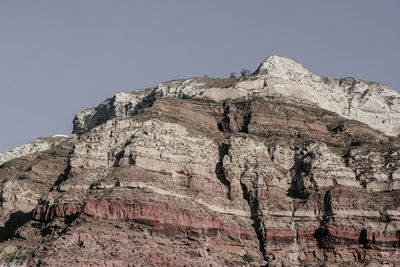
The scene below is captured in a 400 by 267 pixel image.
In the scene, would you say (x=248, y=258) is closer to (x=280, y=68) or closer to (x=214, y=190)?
(x=214, y=190)

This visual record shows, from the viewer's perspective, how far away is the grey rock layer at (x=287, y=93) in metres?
104

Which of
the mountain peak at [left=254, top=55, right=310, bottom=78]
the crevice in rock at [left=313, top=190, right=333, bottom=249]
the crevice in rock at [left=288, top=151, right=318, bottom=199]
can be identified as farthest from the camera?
the mountain peak at [left=254, top=55, right=310, bottom=78]

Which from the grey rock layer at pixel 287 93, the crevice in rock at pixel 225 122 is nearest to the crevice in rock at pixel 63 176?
the grey rock layer at pixel 287 93

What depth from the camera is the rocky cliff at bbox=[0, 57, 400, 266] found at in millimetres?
71562

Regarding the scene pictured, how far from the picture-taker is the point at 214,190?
82.5 metres

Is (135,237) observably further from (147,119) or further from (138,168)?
(147,119)

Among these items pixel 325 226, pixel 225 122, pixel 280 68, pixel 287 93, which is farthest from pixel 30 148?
pixel 325 226

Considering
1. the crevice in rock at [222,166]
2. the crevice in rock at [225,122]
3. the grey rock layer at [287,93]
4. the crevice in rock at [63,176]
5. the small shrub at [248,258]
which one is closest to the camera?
the small shrub at [248,258]

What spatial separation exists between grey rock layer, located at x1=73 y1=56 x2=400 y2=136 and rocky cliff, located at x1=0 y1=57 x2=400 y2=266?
1.07m

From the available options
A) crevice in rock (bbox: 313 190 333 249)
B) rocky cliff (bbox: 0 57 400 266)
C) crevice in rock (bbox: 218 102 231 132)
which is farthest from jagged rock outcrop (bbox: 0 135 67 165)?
crevice in rock (bbox: 313 190 333 249)

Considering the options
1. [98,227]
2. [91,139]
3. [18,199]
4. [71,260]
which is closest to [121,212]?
[98,227]

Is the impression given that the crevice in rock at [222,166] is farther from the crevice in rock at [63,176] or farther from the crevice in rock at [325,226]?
the crevice in rock at [63,176]

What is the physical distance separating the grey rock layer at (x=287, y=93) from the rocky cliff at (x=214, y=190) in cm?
107

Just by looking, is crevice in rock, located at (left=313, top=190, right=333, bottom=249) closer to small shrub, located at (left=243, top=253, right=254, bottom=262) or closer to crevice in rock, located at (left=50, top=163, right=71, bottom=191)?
small shrub, located at (left=243, top=253, right=254, bottom=262)
